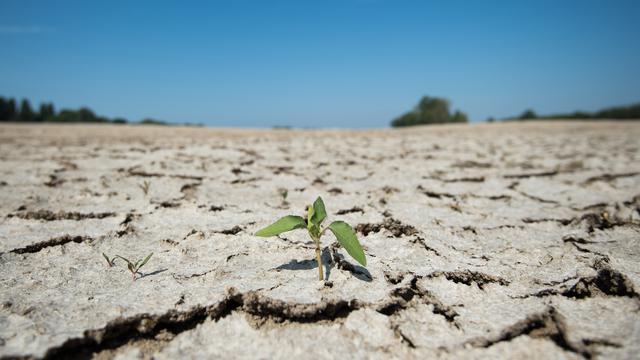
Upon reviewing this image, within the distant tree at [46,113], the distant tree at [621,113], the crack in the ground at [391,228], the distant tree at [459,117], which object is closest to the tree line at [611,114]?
the distant tree at [621,113]

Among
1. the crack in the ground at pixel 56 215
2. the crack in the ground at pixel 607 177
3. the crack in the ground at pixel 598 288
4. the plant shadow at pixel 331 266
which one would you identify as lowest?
the crack in the ground at pixel 598 288

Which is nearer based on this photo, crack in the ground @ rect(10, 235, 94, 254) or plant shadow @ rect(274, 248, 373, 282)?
plant shadow @ rect(274, 248, 373, 282)

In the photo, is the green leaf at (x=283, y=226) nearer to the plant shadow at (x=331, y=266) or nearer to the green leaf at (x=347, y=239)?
the green leaf at (x=347, y=239)

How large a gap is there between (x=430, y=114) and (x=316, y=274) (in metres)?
32.8

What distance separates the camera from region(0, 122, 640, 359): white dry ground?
31.1 inches

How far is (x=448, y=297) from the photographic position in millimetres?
979

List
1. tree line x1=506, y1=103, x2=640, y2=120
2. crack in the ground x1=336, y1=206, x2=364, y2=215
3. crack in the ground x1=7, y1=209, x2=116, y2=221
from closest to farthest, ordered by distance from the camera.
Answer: crack in the ground x1=7, y1=209, x2=116, y2=221
crack in the ground x1=336, y1=206, x2=364, y2=215
tree line x1=506, y1=103, x2=640, y2=120

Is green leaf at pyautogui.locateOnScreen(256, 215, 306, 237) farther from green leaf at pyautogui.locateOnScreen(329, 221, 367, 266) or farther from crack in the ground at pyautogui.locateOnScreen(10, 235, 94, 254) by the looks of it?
crack in the ground at pyautogui.locateOnScreen(10, 235, 94, 254)

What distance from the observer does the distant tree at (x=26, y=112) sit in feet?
74.7

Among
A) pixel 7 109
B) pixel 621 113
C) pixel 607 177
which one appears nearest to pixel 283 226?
pixel 607 177

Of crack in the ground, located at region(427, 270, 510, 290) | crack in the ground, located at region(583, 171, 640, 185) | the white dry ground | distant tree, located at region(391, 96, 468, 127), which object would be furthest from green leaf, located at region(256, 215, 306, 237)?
distant tree, located at region(391, 96, 468, 127)

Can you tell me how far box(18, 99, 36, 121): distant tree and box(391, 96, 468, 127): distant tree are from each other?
26323mm

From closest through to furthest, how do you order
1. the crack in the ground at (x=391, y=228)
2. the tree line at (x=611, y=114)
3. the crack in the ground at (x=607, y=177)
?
the crack in the ground at (x=391, y=228) → the crack in the ground at (x=607, y=177) → the tree line at (x=611, y=114)

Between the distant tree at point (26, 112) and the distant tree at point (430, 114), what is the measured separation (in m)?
26.3
